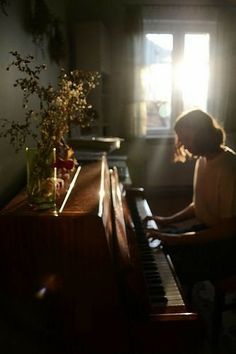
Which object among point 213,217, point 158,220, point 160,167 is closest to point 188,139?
point 213,217

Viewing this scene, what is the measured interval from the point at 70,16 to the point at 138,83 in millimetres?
1193

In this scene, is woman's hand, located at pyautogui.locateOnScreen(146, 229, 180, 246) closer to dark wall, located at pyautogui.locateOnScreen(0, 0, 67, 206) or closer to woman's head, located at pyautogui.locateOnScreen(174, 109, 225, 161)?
woman's head, located at pyautogui.locateOnScreen(174, 109, 225, 161)

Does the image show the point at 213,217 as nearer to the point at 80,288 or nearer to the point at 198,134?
the point at 198,134

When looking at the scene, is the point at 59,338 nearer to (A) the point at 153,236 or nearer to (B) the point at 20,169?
(A) the point at 153,236

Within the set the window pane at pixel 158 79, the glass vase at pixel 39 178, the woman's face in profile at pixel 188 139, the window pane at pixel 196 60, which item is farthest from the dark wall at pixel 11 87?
the window pane at pixel 196 60

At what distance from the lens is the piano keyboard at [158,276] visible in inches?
50.3

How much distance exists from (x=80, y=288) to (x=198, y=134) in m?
1.04

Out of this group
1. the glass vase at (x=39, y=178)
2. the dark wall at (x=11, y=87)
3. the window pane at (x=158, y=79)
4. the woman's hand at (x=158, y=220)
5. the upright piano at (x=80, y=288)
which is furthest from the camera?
the window pane at (x=158, y=79)

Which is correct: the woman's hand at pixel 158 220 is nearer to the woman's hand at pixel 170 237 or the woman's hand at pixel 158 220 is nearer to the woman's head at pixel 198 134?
the woman's hand at pixel 170 237

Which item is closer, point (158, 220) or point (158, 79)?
point (158, 220)

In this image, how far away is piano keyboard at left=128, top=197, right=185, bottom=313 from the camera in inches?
50.3

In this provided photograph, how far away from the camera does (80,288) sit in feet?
3.75

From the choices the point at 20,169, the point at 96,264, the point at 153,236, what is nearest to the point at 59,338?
the point at 96,264

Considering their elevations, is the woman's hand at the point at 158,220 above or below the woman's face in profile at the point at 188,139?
below
